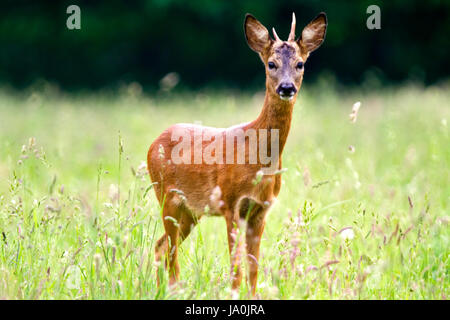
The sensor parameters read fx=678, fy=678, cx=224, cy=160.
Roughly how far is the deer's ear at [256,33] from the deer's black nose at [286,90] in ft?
1.36

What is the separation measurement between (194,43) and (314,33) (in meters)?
16.2

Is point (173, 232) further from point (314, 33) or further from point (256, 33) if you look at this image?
point (314, 33)

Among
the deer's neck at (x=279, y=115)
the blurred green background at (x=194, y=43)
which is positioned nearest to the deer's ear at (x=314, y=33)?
the deer's neck at (x=279, y=115)

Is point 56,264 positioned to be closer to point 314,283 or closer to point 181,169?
point 181,169

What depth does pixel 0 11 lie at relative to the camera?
20.2 m

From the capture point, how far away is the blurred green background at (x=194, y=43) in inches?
745

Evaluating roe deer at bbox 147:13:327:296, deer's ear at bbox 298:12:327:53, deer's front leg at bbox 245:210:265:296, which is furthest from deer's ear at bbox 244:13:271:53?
deer's front leg at bbox 245:210:265:296

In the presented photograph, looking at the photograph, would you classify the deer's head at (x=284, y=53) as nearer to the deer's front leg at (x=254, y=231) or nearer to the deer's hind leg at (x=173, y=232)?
the deer's front leg at (x=254, y=231)

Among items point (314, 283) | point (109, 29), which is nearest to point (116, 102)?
point (109, 29)

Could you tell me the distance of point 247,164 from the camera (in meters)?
3.78

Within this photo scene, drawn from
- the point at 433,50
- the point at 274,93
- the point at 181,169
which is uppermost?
the point at 433,50

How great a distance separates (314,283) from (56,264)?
137 centimetres

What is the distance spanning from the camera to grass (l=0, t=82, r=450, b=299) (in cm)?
339

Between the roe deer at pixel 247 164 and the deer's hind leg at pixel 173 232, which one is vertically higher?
the roe deer at pixel 247 164
